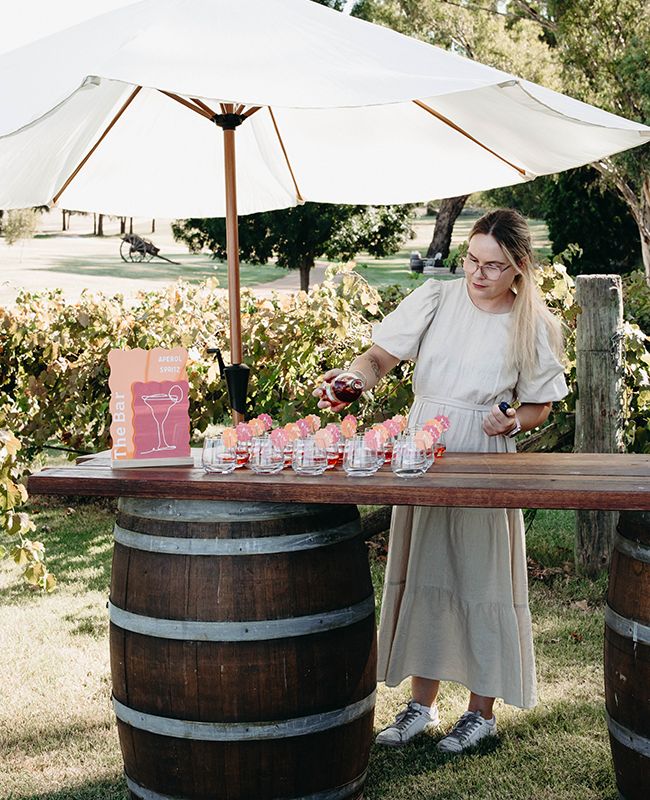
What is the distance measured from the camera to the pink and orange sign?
1948mm

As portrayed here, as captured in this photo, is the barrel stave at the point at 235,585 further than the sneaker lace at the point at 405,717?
No

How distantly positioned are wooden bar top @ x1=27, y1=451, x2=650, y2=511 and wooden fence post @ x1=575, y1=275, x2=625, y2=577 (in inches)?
65.6

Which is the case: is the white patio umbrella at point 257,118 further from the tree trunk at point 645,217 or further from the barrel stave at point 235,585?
the tree trunk at point 645,217

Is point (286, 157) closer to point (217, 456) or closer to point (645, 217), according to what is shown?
point (217, 456)

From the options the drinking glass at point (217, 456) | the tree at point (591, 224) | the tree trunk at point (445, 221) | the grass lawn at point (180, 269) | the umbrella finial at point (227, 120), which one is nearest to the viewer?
the drinking glass at point (217, 456)

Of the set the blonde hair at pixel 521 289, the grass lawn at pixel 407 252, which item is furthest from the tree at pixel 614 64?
the grass lawn at pixel 407 252

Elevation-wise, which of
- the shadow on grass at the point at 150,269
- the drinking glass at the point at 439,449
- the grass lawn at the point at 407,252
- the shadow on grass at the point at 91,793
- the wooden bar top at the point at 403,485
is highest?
the grass lawn at the point at 407,252

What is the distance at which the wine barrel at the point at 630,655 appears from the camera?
73.1 inches

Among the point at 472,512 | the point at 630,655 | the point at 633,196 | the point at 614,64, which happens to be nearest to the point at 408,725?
the point at 472,512

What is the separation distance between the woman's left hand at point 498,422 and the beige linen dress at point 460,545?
156mm

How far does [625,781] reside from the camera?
6.44 ft

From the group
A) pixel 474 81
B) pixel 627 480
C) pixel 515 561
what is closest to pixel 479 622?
pixel 515 561

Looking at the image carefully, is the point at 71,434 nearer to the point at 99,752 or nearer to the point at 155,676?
the point at 99,752

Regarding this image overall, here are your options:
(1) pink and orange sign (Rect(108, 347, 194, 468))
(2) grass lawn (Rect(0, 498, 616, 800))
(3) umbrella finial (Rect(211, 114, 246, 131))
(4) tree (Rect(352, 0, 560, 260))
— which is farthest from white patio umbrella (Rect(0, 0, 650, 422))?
(4) tree (Rect(352, 0, 560, 260))
